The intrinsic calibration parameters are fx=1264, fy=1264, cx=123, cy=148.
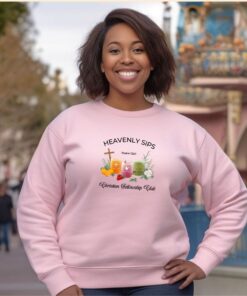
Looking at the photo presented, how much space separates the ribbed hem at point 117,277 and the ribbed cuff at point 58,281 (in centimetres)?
6

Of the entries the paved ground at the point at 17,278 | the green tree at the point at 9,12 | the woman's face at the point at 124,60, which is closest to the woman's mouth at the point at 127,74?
the woman's face at the point at 124,60

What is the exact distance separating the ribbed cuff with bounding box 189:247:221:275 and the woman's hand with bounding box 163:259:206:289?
→ 1.8 inches

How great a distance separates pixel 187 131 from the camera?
4695 mm

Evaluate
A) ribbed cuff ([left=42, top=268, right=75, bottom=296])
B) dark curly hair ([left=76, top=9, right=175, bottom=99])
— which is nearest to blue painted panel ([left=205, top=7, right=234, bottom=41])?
dark curly hair ([left=76, top=9, right=175, bottom=99])

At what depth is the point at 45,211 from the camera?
4543mm

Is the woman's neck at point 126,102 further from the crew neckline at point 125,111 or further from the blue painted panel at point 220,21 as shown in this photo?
the blue painted panel at point 220,21

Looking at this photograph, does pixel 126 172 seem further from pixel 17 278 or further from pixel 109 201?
pixel 17 278

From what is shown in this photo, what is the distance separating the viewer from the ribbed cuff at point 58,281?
4.44m

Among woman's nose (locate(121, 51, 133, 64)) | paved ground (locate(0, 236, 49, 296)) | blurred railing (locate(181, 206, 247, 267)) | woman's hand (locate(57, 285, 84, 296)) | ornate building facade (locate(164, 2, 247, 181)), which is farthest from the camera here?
ornate building facade (locate(164, 2, 247, 181))

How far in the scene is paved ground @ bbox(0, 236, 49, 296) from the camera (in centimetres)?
1427

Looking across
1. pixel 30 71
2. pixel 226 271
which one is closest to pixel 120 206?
pixel 226 271

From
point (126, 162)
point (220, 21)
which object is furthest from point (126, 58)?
point (220, 21)

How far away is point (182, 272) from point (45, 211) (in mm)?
537

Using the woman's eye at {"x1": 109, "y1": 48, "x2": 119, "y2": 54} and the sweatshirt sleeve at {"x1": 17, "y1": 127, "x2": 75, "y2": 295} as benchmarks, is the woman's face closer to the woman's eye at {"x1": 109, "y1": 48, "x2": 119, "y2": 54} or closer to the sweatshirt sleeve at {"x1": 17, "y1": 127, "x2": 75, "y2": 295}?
the woman's eye at {"x1": 109, "y1": 48, "x2": 119, "y2": 54}
